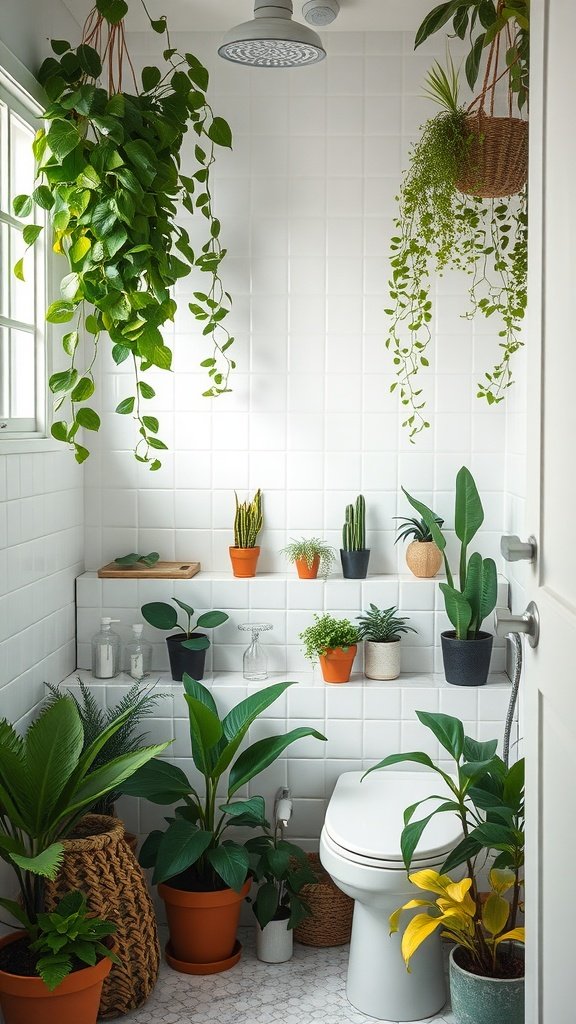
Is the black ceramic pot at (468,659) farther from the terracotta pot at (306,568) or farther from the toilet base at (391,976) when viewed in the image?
the toilet base at (391,976)

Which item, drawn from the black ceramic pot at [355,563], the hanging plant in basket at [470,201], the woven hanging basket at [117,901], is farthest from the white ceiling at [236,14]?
the woven hanging basket at [117,901]

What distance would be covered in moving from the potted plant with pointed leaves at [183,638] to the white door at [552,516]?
154 centimetres

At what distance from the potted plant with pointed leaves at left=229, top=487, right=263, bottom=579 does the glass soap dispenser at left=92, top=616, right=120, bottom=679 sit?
452mm

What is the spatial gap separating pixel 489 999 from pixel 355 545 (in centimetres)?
138

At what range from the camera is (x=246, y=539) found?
10.6 ft

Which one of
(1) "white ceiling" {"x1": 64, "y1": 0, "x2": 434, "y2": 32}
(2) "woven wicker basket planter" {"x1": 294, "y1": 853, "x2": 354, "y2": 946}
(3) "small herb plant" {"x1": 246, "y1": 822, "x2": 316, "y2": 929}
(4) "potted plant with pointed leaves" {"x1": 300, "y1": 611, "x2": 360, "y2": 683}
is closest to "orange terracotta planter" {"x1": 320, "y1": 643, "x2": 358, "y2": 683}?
(4) "potted plant with pointed leaves" {"x1": 300, "y1": 611, "x2": 360, "y2": 683}

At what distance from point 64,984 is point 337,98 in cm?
271

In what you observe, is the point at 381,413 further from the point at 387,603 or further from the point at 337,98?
the point at 337,98

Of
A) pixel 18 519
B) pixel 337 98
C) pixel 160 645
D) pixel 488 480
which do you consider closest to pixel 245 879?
pixel 160 645

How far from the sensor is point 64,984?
217cm

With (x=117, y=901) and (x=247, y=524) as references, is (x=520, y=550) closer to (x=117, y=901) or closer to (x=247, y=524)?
(x=117, y=901)

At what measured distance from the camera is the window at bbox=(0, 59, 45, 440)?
8.59 feet

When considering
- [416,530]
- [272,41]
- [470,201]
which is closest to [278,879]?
[416,530]

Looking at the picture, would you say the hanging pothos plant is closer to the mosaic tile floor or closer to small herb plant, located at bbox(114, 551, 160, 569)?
small herb plant, located at bbox(114, 551, 160, 569)
